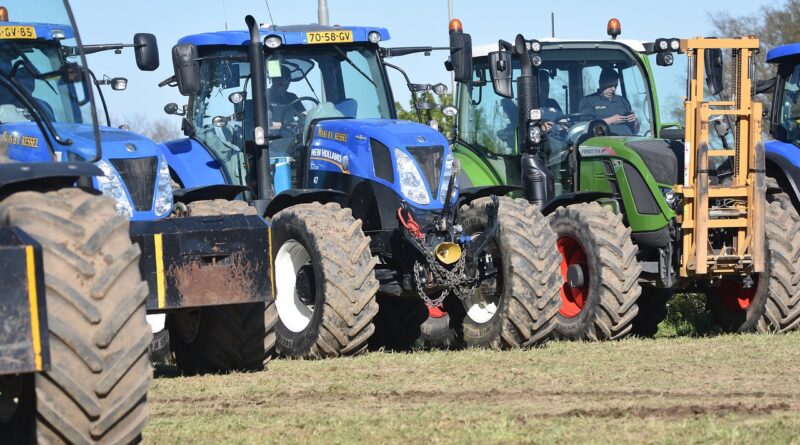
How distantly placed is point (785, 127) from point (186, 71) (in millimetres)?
5666

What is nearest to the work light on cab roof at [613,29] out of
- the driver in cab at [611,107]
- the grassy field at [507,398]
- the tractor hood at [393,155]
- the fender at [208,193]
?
the driver in cab at [611,107]

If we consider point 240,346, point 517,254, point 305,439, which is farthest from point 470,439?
point 517,254

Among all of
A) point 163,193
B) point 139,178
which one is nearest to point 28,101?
point 139,178

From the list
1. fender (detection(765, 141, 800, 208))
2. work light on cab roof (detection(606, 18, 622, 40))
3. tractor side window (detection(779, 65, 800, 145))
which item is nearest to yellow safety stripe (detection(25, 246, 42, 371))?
fender (detection(765, 141, 800, 208))

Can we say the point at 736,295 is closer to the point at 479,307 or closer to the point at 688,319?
the point at 688,319

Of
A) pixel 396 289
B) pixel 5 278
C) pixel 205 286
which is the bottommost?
pixel 396 289

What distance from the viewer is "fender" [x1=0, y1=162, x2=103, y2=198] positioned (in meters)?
5.79

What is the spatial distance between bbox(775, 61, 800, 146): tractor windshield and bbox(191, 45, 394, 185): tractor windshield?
145 inches

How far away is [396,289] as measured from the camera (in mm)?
11812

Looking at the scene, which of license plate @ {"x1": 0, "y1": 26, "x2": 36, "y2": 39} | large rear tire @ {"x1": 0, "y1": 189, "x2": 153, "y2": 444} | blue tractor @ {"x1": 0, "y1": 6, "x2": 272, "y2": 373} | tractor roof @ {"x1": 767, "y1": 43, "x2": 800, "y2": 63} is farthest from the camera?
tractor roof @ {"x1": 767, "y1": 43, "x2": 800, "y2": 63}

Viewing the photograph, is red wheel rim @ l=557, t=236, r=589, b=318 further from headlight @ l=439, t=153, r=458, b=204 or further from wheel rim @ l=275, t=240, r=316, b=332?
wheel rim @ l=275, t=240, r=316, b=332

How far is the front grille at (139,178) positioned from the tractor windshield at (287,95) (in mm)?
2050

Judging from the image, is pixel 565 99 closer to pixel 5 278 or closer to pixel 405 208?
pixel 405 208

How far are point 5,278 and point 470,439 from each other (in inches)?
98.7
